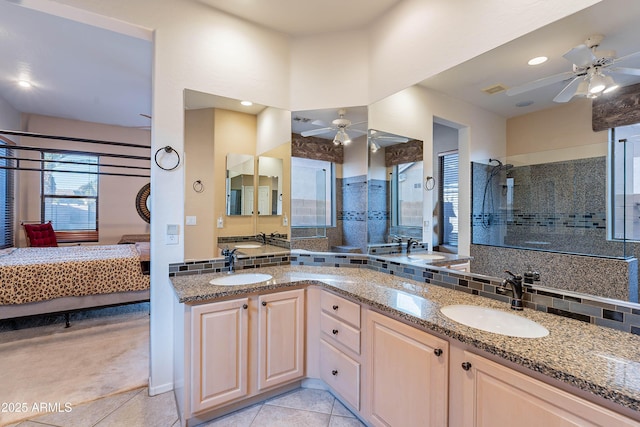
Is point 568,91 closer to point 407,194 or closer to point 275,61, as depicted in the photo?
point 407,194

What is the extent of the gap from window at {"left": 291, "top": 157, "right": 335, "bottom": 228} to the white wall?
1.82 feet

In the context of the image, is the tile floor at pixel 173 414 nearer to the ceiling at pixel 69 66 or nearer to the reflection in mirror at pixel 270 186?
the reflection in mirror at pixel 270 186

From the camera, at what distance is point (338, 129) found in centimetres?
260

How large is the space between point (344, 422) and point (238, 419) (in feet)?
2.24

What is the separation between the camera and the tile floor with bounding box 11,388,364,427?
1782mm

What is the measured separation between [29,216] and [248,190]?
15.8ft

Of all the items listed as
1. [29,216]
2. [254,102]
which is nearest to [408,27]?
[254,102]

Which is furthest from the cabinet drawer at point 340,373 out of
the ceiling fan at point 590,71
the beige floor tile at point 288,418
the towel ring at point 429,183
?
Answer: the ceiling fan at point 590,71

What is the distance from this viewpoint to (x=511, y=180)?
151 cm

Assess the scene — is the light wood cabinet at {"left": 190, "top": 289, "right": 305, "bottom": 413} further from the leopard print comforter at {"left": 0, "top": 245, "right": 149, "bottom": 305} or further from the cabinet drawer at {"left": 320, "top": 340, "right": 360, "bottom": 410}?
the leopard print comforter at {"left": 0, "top": 245, "right": 149, "bottom": 305}

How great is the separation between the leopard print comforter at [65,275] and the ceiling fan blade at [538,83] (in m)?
3.97

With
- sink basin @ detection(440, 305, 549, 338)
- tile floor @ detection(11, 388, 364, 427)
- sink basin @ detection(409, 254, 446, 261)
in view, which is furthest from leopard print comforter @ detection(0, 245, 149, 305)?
sink basin @ detection(440, 305, 549, 338)

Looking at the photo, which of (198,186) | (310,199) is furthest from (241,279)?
(310,199)

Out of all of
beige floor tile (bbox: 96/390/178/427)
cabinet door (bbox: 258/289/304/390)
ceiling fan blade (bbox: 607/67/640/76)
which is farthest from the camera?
cabinet door (bbox: 258/289/304/390)
